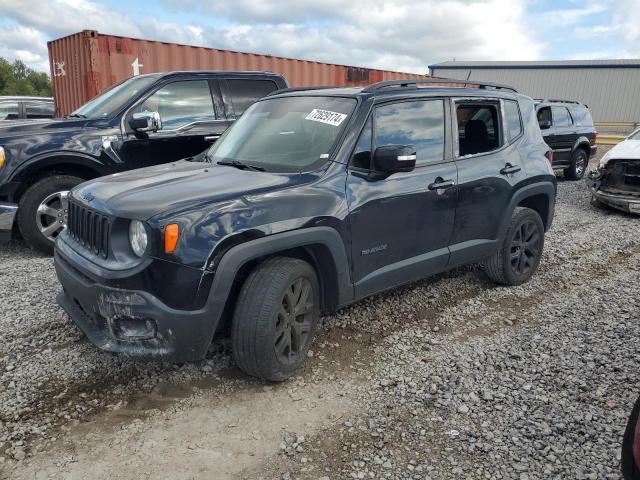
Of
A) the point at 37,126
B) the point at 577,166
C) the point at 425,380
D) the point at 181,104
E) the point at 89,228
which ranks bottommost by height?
the point at 425,380

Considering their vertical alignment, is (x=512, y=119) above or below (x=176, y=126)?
above

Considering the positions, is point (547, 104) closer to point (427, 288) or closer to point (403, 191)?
point (427, 288)

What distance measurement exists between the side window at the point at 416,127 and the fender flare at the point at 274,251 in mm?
837

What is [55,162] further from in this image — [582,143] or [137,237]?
[582,143]

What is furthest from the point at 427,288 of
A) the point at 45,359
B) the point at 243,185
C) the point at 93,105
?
the point at 93,105

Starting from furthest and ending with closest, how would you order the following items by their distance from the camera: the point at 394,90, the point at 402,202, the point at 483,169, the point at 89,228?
the point at 483,169
the point at 394,90
the point at 402,202
the point at 89,228

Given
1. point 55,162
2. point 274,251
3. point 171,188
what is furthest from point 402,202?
point 55,162

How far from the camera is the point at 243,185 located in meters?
2.94

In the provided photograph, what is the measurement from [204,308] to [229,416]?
0.64m

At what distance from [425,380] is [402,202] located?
1.18 meters

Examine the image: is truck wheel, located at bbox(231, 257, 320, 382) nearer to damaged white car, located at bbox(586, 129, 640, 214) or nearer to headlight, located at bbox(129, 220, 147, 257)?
headlight, located at bbox(129, 220, 147, 257)

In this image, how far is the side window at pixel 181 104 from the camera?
A: 5675 millimetres

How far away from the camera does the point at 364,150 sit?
3359 millimetres

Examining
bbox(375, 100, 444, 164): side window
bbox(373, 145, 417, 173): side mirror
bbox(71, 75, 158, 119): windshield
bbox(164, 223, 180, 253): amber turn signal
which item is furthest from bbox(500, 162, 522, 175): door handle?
bbox(71, 75, 158, 119): windshield
